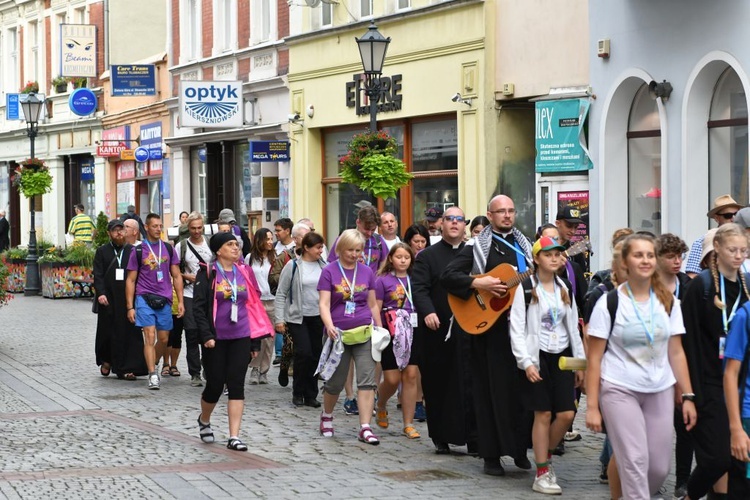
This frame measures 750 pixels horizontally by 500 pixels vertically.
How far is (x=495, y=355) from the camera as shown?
32.2ft

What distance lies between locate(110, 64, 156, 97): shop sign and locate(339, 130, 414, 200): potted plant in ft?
61.0

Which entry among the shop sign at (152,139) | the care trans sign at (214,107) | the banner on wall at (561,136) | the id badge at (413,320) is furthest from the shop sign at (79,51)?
the id badge at (413,320)

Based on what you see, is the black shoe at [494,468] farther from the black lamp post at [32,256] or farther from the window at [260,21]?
the black lamp post at [32,256]

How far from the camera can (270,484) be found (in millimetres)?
9633

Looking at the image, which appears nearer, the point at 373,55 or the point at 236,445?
the point at 236,445

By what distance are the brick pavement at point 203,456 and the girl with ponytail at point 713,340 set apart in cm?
143

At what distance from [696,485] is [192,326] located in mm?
8569

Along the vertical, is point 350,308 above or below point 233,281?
below

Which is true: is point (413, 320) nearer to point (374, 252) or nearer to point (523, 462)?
point (374, 252)

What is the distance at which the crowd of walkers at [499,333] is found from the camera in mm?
7812

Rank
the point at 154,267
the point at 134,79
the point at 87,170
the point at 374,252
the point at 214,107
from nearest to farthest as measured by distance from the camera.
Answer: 1. the point at 374,252
2. the point at 154,267
3. the point at 214,107
4. the point at 134,79
5. the point at 87,170

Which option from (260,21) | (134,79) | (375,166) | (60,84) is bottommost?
(375,166)

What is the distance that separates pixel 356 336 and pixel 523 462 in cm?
241

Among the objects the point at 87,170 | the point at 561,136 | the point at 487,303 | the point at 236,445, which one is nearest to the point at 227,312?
the point at 236,445
